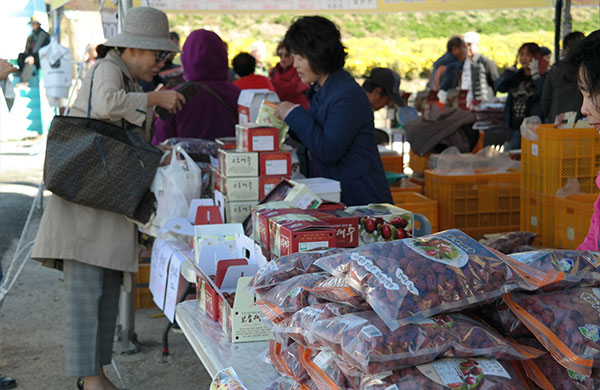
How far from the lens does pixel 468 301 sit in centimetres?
132

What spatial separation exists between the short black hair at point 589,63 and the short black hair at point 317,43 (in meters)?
1.52

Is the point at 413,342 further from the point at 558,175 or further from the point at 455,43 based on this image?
the point at 455,43

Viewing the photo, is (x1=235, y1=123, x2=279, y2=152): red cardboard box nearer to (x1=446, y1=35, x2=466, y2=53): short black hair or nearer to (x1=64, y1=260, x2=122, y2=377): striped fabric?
(x1=64, y1=260, x2=122, y2=377): striped fabric

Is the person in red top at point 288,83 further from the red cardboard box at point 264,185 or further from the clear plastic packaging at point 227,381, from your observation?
the clear plastic packaging at point 227,381

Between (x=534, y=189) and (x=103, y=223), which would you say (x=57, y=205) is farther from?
→ (x=534, y=189)

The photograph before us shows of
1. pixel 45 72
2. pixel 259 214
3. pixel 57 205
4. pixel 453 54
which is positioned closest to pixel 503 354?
pixel 259 214

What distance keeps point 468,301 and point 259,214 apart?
3.26 ft

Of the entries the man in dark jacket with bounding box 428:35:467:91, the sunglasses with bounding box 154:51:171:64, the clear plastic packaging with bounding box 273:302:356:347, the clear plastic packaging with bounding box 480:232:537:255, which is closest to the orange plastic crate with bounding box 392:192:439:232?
the clear plastic packaging with bounding box 480:232:537:255

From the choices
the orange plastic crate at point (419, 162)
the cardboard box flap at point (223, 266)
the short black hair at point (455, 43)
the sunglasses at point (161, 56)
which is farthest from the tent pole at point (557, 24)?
the cardboard box flap at point (223, 266)

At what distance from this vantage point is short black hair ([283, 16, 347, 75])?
3135mm

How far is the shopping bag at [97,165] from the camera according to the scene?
300 centimetres

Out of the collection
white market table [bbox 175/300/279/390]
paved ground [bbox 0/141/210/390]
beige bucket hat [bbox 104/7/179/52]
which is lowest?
paved ground [bbox 0/141/210/390]

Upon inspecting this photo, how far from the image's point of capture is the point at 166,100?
3326 mm

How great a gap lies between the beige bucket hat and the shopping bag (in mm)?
392
